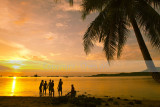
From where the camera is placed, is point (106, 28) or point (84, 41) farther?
point (84, 41)

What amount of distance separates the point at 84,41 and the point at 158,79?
5680 millimetres

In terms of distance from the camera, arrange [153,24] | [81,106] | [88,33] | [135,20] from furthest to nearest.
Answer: [88,33] < [135,20] < [81,106] < [153,24]

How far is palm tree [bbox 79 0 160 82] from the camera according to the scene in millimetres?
7639

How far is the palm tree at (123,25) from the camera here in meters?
7.64

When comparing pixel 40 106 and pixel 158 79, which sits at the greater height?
pixel 158 79

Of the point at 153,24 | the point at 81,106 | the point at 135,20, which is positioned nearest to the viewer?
the point at 153,24

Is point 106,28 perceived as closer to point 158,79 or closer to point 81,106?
point 158,79

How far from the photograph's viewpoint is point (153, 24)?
7.53 metres

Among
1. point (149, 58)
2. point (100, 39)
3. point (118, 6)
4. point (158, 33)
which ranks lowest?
point (149, 58)

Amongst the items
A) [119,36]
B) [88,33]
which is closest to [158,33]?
[119,36]

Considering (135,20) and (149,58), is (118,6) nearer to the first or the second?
(135,20)

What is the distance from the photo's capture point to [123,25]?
930cm

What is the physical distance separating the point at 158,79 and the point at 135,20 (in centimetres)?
407

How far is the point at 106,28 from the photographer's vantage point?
9836 mm
